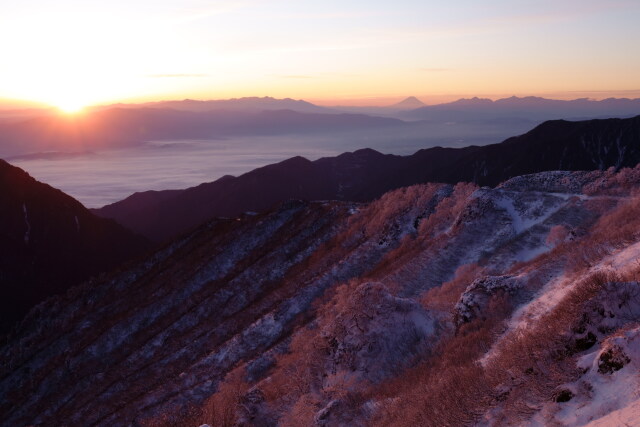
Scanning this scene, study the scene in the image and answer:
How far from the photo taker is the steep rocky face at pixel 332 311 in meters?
15.8

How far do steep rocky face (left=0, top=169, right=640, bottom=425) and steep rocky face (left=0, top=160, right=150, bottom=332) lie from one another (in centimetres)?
5351

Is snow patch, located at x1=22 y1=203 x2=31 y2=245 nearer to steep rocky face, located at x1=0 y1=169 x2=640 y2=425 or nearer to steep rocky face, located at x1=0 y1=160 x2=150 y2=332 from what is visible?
steep rocky face, located at x1=0 y1=160 x2=150 y2=332

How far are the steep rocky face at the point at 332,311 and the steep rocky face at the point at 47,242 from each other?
176ft

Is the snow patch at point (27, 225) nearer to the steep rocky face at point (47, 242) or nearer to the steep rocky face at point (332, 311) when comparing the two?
the steep rocky face at point (47, 242)

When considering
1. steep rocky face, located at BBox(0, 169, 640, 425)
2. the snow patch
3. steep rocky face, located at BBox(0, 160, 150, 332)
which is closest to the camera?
steep rocky face, located at BBox(0, 169, 640, 425)

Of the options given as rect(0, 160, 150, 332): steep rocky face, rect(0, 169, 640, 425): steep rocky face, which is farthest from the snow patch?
rect(0, 169, 640, 425): steep rocky face

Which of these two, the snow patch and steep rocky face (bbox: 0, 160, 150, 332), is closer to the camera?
steep rocky face (bbox: 0, 160, 150, 332)

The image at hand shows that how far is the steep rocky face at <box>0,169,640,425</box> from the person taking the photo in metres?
15.8

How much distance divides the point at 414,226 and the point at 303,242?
16.7 m

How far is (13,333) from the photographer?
73.1m

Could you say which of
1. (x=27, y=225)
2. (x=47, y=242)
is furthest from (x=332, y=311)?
(x=27, y=225)

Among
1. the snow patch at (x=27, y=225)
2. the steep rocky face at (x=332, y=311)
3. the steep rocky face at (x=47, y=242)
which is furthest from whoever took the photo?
the snow patch at (x=27, y=225)

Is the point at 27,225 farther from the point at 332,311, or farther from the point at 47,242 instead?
the point at 332,311

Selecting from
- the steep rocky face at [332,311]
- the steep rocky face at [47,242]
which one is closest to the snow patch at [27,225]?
the steep rocky face at [47,242]
